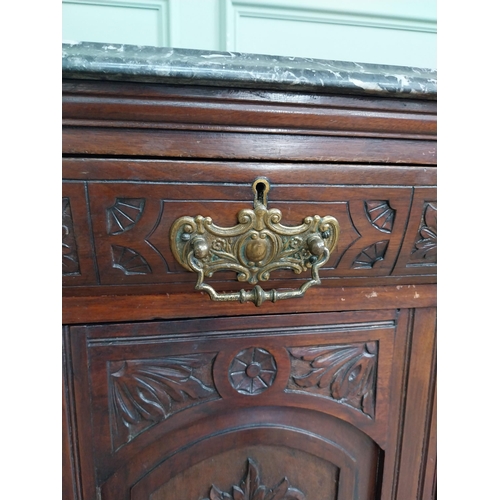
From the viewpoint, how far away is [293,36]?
2.17 feet

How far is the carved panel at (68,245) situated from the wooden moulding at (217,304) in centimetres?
3

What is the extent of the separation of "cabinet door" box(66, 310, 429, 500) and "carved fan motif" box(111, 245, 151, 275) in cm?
6

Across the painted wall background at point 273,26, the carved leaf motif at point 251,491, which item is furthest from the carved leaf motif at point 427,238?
the painted wall background at point 273,26

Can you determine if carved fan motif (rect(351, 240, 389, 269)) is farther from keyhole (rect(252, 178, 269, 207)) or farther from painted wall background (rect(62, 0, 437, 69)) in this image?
painted wall background (rect(62, 0, 437, 69))

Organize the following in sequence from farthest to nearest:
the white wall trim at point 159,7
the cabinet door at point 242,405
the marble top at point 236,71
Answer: the white wall trim at point 159,7, the cabinet door at point 242,405, the marble top at point 236,71

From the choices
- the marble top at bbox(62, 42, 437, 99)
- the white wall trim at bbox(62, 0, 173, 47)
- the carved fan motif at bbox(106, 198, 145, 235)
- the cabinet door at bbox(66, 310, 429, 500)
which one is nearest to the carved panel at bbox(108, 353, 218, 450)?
the cabinet door at bbox(66, 310, 429, 500)

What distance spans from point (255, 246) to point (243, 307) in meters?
0.07

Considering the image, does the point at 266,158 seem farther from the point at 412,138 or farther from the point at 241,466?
the point at 241,466

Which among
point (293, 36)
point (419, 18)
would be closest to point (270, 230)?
point (293, 36)

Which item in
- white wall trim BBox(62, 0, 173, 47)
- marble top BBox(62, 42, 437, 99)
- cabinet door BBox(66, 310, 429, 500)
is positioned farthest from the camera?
white wall trim BBox(62, 0, 173, 47)

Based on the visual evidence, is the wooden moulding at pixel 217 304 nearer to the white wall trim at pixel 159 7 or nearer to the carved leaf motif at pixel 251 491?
the carved leaf motif at pixel 251 491

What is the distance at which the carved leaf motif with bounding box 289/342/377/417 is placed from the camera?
371 mm

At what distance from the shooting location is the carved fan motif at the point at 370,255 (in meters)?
0.33

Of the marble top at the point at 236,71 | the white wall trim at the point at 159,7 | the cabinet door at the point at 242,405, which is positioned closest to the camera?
the marble top at the point at 236,71
